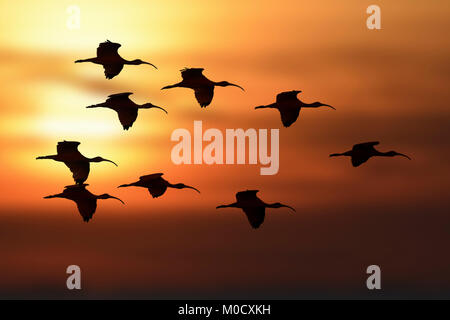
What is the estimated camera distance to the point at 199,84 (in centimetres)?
5109

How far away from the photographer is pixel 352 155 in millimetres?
51688

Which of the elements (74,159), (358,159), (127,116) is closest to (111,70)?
(127,116)

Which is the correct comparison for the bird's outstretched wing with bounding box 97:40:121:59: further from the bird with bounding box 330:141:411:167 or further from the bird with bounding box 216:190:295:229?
the bird with bounding box 330:141:411:167

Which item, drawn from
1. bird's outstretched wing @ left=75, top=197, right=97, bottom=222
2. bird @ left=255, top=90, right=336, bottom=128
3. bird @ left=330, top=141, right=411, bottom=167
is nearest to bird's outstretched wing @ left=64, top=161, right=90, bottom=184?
bird's outstretched wing @ left=75, top=197, right=97, bottom=222

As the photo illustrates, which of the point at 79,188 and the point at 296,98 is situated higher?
the point at 296,98

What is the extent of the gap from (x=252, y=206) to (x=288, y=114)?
4572 millimetres

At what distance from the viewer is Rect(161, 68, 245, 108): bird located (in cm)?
4984

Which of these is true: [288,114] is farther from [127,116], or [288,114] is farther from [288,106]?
[127,116]

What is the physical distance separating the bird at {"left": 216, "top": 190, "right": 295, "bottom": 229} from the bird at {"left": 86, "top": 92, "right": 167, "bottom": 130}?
19.3ft

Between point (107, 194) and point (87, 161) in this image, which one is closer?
point (87, 161)

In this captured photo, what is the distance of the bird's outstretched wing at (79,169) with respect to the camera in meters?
52.3
